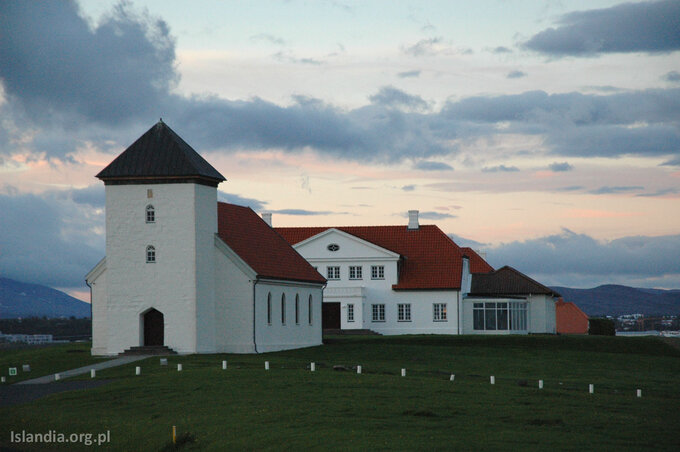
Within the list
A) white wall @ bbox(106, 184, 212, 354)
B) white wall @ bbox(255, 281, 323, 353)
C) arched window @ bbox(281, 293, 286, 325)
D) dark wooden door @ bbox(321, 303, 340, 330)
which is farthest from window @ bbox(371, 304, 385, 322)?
white wall @ bbox(106, 184, 212, 354)

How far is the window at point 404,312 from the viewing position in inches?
3327

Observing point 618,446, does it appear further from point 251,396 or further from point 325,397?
point 251,396

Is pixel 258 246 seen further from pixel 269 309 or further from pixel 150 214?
pixel 150 214

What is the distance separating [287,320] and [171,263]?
9607 mm

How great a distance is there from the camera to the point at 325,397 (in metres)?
34.6

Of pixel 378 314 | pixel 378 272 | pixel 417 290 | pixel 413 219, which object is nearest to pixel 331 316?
pixel 378 314

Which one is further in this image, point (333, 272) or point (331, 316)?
point (333, 272)

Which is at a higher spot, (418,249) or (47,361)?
(418,249)

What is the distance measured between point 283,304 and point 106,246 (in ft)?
37.1

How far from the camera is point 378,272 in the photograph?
8556 cm

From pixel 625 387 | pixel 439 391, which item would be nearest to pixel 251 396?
pixel 439 391

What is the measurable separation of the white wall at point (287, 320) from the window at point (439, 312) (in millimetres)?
17236

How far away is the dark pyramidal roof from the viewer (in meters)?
55.6

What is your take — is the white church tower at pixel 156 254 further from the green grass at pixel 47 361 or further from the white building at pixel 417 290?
the white building at pixel 417 290
